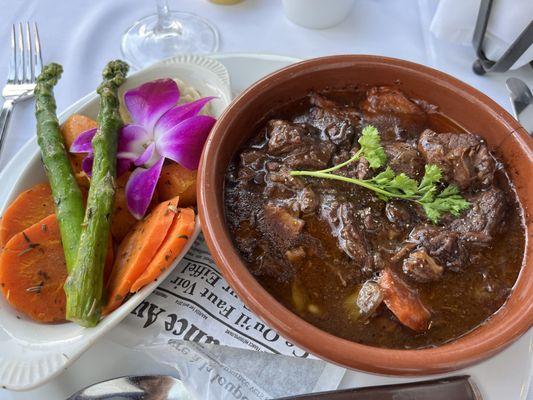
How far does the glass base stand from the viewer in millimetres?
2344

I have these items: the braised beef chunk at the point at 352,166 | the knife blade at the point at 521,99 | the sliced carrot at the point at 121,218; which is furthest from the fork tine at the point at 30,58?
the knife blade at the point at 521,99

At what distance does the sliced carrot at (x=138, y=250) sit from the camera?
1.47 m

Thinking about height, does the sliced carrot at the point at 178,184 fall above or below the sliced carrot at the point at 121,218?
above

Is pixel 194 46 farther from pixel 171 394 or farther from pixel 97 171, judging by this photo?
pixel 171 394

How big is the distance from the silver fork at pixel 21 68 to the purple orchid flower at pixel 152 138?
52cm

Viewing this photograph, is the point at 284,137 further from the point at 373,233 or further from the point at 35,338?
the point at 35,338

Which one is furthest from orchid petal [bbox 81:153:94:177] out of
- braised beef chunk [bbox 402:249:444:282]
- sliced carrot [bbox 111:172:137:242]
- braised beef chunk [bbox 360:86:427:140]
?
braised beef chunk [bbox 402:249:444:282]

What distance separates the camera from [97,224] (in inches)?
59.3

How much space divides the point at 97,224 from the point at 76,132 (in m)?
0.44

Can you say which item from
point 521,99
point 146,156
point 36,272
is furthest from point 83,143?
point 521,99

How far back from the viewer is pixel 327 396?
131 centimetres

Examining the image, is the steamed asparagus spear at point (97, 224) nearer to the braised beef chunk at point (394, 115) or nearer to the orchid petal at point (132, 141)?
the orchid petal at point (132, 141)

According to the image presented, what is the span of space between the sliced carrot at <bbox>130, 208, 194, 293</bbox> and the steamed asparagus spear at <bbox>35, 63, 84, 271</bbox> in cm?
21

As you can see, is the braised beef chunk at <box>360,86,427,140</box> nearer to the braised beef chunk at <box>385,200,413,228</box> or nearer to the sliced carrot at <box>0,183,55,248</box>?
the braised beef chunk at <box>385,200,413,228</box>
